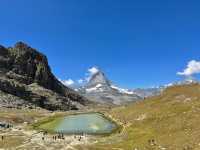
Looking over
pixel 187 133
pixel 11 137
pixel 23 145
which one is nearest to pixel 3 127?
pixel 11 137

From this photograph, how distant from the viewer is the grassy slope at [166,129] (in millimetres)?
98062

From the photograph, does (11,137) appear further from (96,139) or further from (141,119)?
(141,119)

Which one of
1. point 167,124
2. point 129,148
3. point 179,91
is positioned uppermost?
point 179,91

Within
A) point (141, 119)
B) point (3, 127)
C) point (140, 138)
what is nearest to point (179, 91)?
point (141, 119)

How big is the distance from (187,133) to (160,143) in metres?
10.2

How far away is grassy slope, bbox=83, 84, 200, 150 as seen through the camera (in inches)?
3861

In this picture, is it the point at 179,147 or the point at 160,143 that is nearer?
the point at 179,147

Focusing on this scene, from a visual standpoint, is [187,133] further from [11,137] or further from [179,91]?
[179,91]

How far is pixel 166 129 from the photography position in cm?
11919

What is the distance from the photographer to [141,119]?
15350cm

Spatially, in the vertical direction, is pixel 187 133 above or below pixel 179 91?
below

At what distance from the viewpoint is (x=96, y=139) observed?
120062 millimetres

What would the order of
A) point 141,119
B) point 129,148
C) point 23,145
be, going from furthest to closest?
point 141,119, point 23,145, point 129,148

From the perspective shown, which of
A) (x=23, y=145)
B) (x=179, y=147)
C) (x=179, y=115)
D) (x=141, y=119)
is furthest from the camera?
(x=141, y=119)
